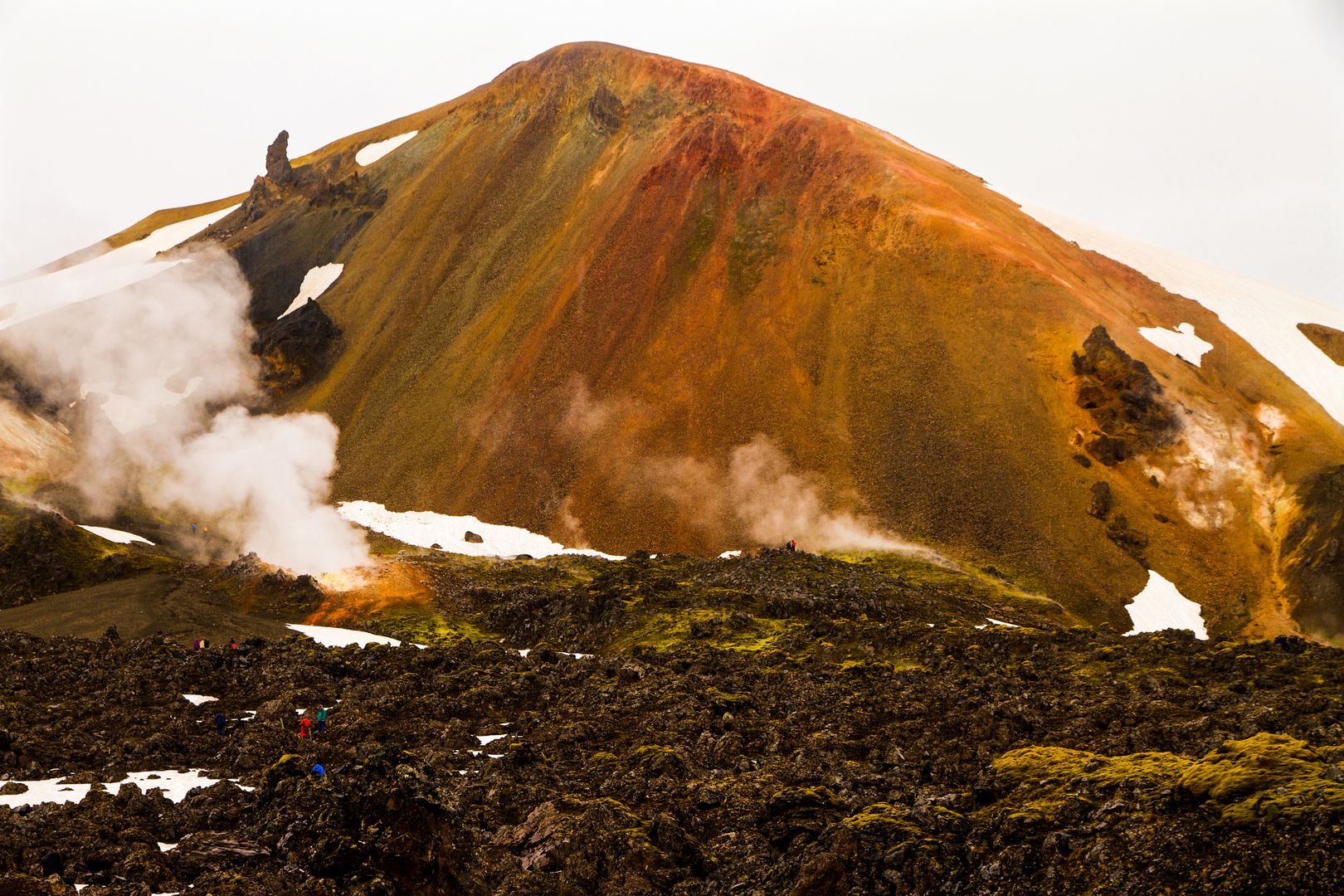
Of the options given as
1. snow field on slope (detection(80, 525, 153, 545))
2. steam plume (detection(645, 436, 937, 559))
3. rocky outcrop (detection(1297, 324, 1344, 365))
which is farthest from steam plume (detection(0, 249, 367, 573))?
rocky outcrop (detection(1297, 324, 1344, 365))

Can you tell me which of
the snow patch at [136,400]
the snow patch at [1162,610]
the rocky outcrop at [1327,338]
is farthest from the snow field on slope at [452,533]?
the rocky outcrop at [1327,338]

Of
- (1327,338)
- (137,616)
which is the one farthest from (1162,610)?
(137,616)

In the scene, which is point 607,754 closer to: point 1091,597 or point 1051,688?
point 1051,688

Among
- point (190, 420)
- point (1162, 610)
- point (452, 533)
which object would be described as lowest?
point (452, 533)

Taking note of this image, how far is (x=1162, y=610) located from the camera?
5088cm

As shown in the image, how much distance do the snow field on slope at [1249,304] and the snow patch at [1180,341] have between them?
5.16 meters

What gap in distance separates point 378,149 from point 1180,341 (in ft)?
348

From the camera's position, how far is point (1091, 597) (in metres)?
52.0

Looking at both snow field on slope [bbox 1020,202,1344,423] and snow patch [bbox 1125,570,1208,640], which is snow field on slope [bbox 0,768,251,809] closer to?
snow patch [bbox 1125,570,1208,640]

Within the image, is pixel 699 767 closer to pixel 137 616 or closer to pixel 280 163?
pixel 137 616

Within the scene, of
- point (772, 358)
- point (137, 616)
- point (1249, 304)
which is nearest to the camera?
point (137, 616)

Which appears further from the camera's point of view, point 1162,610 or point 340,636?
point 1162,610

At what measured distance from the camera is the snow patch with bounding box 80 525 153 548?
5380 centimetres

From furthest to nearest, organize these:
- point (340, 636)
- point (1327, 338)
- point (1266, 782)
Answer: point (1327, 338)
point (340, 636)
point (1266, 782)
